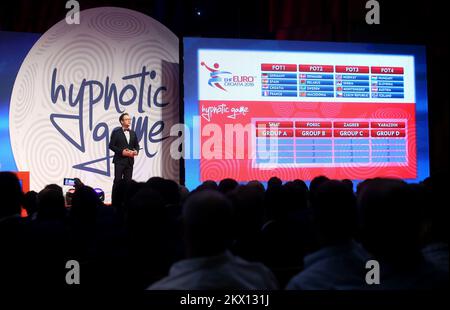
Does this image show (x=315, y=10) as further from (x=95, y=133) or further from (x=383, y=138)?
(x=95, y=133)

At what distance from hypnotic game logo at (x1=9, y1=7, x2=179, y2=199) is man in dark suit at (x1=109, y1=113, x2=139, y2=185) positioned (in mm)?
558

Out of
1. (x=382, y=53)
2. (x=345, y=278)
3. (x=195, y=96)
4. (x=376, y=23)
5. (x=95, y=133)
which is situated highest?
(x=376, y=23)

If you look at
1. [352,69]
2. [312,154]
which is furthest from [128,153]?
[352,69]

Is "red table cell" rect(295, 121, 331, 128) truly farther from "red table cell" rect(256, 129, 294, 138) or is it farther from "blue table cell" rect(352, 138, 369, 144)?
"blue table cell" rect(352, 138, 369, 144)

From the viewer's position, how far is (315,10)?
6.84 m

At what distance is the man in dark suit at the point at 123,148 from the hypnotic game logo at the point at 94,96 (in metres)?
0.56

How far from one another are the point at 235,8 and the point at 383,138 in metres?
2.69

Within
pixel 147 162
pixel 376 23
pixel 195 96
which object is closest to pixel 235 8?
pixel 195 96

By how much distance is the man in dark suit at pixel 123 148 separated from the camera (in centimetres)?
589

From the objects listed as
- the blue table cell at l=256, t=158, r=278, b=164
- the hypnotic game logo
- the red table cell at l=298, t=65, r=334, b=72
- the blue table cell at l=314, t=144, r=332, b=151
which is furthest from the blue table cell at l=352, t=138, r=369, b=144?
the hypnotic game logo

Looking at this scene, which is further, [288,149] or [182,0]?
[182,0]

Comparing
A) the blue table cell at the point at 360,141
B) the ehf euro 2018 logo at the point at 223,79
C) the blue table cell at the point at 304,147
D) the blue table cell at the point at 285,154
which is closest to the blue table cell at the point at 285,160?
the blue table cell at the point at 285,154

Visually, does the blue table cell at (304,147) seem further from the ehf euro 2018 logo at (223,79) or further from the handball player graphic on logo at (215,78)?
the handball player graphic on logo at (215,78)

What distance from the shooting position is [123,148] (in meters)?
5.93
